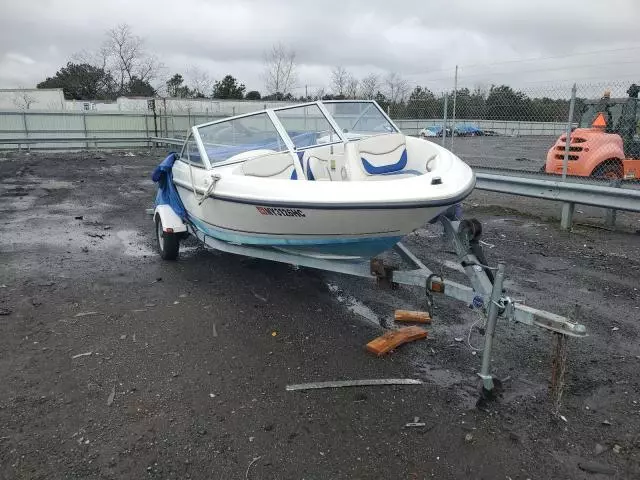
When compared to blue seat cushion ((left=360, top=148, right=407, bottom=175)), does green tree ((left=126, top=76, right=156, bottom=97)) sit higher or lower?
higher

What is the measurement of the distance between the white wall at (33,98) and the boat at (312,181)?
37054 millimetres

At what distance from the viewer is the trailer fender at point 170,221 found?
588cm

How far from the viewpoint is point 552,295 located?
16.2 ft

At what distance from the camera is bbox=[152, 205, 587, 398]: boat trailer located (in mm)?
2885

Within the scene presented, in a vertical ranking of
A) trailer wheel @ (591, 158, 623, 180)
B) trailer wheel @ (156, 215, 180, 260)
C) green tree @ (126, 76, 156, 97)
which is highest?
green tree @ (126, 76, 156, 97)

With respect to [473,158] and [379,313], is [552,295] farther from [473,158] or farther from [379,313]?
[473,158]

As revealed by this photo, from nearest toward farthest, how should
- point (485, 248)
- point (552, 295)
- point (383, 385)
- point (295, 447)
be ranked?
point (295, 447), point (383, 385), point (552, 295), point (485, 248)

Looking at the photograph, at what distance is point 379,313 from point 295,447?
2.06 m

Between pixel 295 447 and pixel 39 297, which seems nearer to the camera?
pixel 295 447

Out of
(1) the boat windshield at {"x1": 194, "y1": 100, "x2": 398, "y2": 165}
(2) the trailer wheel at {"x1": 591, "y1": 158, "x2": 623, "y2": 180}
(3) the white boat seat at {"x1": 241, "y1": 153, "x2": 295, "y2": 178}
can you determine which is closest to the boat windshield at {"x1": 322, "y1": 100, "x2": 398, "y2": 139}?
(1) the boat windshield at {"x1": 194, "y1": 100, "x2": 398, "y2": 165}

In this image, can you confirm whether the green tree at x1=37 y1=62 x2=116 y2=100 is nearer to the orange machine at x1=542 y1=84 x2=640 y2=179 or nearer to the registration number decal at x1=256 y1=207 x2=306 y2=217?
the orange machine at x1=542 y1=84 x2=640 y2=179

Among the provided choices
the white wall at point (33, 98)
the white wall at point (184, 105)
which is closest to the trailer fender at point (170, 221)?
the white wall at point (184, 105)

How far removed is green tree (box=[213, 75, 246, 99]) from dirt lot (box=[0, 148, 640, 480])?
48.4 m

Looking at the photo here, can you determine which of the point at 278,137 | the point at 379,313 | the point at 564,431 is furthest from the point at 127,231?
the point at 564,431
